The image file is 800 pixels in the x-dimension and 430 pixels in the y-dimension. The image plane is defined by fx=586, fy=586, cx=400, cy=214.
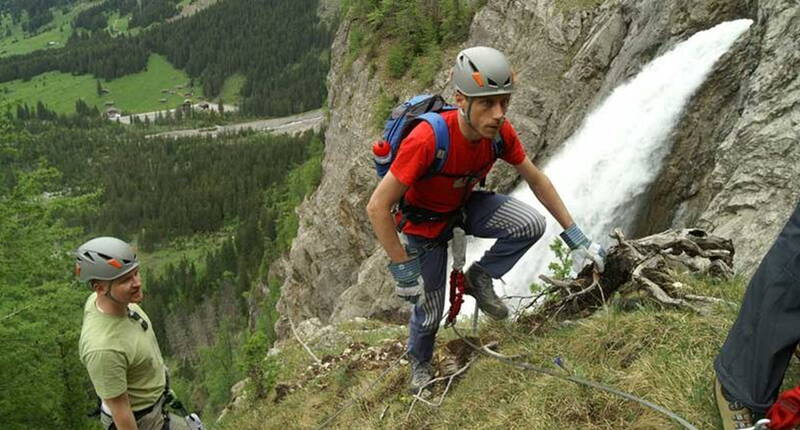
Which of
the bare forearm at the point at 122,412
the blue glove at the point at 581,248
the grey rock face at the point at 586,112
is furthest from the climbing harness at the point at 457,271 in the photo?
the grey rock face at the point at 586,112

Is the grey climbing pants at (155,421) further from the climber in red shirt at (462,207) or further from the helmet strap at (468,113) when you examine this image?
the helmet strap at (468,113)

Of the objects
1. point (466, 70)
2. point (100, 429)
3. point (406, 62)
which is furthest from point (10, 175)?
point (466, 70)

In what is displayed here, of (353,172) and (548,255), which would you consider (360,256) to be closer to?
(353,172)

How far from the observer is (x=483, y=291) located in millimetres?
5750

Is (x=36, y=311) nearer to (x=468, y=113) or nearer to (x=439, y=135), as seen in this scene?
(x=439, y=135)

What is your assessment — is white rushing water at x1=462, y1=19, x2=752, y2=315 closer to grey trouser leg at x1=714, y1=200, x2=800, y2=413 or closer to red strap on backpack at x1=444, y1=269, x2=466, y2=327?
red strap on backpack at x1=444, y1=269, x2=466, y2=327

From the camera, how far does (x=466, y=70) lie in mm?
4336

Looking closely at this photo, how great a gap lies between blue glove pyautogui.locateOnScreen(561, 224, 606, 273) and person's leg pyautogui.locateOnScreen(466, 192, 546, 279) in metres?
0.24

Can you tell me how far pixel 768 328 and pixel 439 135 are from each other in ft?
7.97

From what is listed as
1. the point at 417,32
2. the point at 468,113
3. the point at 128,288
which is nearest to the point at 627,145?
the point at 468,113

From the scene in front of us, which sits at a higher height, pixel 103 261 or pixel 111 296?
pixel 103 261

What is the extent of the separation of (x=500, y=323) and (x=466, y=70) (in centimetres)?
305

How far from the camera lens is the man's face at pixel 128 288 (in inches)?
189

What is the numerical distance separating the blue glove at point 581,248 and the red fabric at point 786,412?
239 cm
